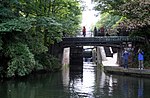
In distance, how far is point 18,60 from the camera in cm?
2195

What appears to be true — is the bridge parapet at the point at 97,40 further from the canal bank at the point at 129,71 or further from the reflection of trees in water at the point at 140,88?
the reflection of trees in water at the point at 140,88

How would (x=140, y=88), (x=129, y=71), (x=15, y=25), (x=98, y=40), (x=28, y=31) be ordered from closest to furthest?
(x=140, y=88), (x=15, y=25), (x=28, y=31), (x=129, y=71), (x=98, y=40)

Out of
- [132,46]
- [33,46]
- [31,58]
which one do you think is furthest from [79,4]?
[31,58]

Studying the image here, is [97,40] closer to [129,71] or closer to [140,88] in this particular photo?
[129,71]

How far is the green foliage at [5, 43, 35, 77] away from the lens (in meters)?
21.9

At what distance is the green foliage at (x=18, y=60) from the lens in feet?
71.8

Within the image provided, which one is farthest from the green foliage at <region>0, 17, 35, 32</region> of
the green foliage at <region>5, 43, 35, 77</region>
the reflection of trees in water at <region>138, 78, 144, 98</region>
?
the reflection of trees in water at <region>138, 78, 144, 98</region>

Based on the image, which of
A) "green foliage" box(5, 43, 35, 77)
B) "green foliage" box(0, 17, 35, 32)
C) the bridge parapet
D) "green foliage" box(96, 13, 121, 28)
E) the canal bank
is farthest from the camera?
"green foliage" box(96, 13, 121, 28)

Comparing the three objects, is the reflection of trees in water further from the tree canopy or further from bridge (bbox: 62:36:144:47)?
bridge (bbox: 62:36:144:47)

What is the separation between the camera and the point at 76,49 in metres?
42.0

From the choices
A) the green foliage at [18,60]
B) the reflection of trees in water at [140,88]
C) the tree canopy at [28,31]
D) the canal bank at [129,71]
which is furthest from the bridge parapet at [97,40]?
the green foliage at [18,60]

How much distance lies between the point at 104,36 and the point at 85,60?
1596 centimetres

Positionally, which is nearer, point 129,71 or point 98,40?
point 129,71

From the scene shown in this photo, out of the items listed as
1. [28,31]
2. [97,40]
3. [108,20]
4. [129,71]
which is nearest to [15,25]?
[28,31]
